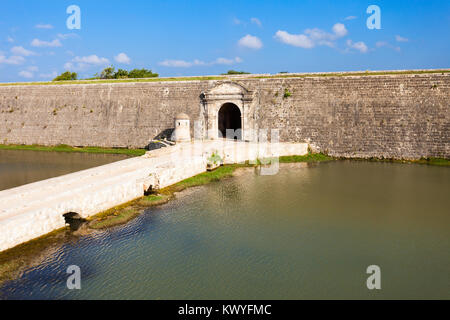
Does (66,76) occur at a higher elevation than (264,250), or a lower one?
higher

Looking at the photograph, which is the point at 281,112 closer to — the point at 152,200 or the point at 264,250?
the point at 152,200

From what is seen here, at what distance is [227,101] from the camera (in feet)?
63.6

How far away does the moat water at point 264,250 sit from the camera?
18.9 ft

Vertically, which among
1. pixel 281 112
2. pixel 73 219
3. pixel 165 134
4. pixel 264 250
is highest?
pixel 281 112

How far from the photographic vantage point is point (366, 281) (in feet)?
19.6

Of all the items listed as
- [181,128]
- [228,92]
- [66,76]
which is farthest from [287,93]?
[66,76]

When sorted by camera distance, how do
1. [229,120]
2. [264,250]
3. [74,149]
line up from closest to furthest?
[264,250] → [74,149] → [229,120]

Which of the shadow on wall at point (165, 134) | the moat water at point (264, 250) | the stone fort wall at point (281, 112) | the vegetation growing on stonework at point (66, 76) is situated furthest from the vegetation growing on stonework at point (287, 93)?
the vegetation growing on stonework at point (66, 76)

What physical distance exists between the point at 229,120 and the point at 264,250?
16050 mm

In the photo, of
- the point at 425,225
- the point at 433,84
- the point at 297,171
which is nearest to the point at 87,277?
the point at 425,225

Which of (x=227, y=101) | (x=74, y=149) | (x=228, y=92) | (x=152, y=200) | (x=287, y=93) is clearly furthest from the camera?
(x=74, y=149)

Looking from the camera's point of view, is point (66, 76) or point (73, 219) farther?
point (66, 76)

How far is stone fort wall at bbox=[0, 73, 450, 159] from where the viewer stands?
Result: 54.7 feet

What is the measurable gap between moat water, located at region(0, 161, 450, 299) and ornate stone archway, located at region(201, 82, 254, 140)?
8.46 meters
